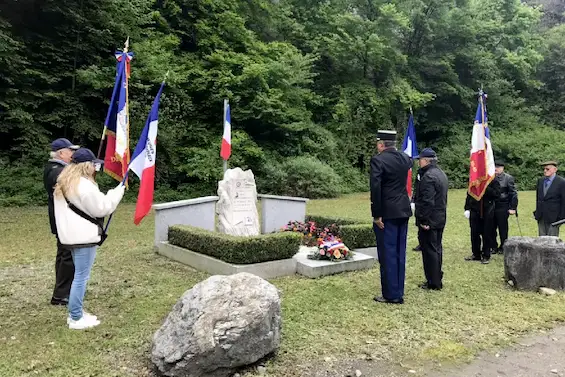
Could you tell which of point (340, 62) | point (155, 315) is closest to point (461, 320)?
point (155, 315)

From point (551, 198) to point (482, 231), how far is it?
3.75 feet

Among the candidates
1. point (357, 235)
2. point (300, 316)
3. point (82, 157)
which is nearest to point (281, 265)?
point (357, 235)

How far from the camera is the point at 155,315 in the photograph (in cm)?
505

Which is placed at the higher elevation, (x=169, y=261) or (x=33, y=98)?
(x=33, y=98)

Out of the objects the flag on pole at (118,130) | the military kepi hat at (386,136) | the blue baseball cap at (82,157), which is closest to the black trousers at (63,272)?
the flag on pole at (118,130)

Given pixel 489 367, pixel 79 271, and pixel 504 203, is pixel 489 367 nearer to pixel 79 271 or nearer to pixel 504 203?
pixel 79 271

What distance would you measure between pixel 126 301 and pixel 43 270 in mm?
2227

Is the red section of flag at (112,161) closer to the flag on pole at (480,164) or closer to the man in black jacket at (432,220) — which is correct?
the man in black jacket at (432,220)

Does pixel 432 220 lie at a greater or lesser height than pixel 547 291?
greater

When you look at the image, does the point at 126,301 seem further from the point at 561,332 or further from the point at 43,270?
the point at 561,332

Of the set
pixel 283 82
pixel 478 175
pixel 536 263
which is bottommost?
pixel 536 263

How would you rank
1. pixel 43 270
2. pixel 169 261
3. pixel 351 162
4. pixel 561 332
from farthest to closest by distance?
pixel 351 162, pixel 169 261, pixel 43 270, pixel 561 332

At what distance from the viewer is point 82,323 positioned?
4.68m

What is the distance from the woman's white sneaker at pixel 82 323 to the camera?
464 cm
